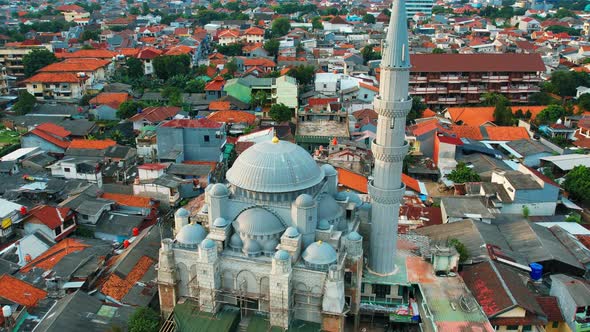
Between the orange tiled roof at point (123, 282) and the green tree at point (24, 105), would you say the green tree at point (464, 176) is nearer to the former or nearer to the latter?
the orange tiled roof at point (123, 282)

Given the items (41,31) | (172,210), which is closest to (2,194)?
(172,210)

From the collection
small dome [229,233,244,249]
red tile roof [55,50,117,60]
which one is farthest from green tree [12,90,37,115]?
small dome [229,233,244,249]

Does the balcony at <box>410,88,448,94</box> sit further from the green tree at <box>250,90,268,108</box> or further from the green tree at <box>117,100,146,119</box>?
the green tree at <box>117,100,146,119</box>

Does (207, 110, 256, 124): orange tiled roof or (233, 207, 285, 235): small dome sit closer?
(233, 207, 285, 235): small dome

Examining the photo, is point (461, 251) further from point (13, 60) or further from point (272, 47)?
point (13, 60)

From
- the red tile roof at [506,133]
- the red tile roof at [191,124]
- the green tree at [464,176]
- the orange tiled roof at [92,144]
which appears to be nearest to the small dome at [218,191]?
the red tile roof at [191,124]

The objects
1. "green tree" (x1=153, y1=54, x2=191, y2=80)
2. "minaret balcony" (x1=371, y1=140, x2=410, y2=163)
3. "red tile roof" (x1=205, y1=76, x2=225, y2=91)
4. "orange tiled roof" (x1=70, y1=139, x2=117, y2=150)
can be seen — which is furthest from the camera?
"green tree" (x1=153, y1=54, x2=191, y2=80)

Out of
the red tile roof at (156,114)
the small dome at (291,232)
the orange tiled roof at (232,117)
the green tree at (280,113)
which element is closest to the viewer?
the small dome at (291,232)
